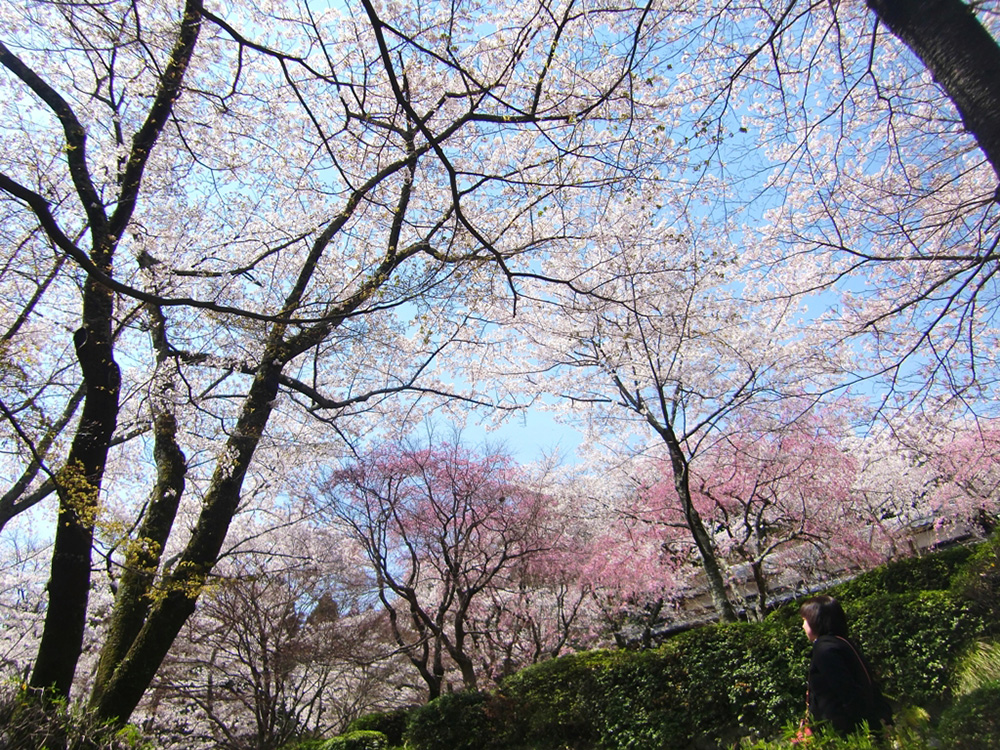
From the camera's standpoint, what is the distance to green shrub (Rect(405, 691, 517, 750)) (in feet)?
23.5

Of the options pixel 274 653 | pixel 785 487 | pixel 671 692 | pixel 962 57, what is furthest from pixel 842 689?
pixel 274 653

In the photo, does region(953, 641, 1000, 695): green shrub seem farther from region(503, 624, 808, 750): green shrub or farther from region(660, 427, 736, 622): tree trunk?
region(660, 427, 736, 622): tree trunk

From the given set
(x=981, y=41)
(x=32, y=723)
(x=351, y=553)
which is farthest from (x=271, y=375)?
(x=351, y=553)

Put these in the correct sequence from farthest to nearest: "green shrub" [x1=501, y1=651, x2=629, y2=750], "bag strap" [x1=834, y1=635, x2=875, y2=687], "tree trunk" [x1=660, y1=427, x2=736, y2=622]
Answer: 1. "tree trunk" [x1=660, y1=427, x2=736, y2=622]
2. "green shrub" [x1=501, y1=651, x2=629, y2=750]
3. "bag strap" [x1=834, y1=635, x2=875, y2=687]

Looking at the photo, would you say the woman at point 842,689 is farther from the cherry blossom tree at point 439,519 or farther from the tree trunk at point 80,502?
the cherry blossom tree at point 439,519

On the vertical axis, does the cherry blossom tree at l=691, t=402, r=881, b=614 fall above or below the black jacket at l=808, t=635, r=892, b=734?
above

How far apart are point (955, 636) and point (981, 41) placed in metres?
4.96

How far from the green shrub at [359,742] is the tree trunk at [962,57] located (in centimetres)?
873

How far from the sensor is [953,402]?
4.48 m

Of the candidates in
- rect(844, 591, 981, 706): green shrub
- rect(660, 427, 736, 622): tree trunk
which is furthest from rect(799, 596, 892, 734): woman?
rect(660, 427, 736, 622): tree trunk

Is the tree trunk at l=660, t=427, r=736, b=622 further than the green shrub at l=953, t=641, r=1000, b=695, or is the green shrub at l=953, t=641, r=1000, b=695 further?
the tree trunk at l=660, t=427, r=736, b=622

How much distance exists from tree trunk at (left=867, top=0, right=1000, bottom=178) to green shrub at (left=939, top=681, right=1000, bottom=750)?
7.32ft

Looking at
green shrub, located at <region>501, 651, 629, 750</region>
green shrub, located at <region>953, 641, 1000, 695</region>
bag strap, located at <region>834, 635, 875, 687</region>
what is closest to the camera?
bag strap, located at <region>834, 635, 875, 687</region>

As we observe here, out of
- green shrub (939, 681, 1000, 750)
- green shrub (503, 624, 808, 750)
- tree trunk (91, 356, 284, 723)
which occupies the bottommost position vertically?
green shrub (503, 624, 808, 750)
